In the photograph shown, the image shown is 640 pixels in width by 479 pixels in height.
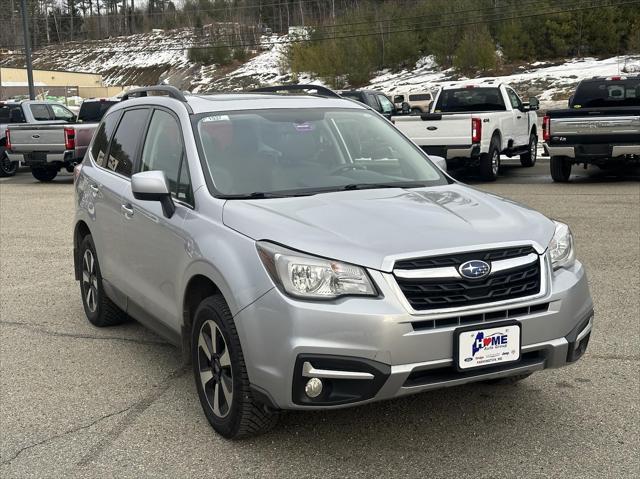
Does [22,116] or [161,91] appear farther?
[22,116]

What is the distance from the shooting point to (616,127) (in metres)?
14.0

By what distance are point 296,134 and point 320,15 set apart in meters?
150

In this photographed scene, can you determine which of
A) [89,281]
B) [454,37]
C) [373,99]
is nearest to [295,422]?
[89,281]

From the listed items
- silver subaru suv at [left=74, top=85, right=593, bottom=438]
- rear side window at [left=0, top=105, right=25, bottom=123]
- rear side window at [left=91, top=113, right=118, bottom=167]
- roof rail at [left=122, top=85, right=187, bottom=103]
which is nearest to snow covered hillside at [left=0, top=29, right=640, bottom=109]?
rear side window at [left=0, top=105, right=25, bottom=123]

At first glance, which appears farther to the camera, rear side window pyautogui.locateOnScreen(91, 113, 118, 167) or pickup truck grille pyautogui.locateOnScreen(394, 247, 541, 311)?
rear side window pyautogui.locateOnScreen(91, 113, 118, 167)

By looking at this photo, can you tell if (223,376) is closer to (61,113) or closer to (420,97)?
(61,113)

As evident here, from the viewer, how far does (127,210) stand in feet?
16.7

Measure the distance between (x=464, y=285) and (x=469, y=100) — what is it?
1477 centimetres

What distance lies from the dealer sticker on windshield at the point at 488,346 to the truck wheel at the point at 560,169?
1231 centimetres

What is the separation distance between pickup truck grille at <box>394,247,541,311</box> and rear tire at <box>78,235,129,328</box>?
3.11 metres

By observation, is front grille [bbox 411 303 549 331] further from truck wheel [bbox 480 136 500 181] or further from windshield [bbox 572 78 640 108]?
windshield [bbox 572 78 640 108]

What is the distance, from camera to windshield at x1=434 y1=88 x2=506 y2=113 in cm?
1739

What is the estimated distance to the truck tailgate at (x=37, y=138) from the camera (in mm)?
17609

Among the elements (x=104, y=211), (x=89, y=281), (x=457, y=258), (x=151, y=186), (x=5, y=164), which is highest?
(x=151, y=186)
